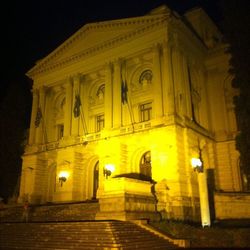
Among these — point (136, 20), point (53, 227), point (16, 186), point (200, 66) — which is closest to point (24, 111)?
point (16, 186)

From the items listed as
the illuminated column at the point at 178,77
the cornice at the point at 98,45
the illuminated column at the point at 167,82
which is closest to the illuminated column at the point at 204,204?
the illuminated column at the point at 167,82

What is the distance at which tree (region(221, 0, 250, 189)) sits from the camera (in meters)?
22.3

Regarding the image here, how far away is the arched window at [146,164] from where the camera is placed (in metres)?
28.1

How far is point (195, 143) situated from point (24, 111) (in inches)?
968

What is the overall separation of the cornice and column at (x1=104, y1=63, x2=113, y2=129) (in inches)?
96.9

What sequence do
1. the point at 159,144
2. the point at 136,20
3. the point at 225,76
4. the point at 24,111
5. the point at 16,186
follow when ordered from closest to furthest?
the point at 159,144 < the point at 136,20 < the point at 225,76 < the point at 16,186 < the point at 24,111

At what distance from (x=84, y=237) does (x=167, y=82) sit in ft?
53.2

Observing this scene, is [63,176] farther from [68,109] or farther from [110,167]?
[68,109]

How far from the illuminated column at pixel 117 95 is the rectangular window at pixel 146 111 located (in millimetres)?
2225

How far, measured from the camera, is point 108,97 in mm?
31266

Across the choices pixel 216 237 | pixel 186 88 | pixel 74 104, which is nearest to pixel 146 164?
pixel 186 88

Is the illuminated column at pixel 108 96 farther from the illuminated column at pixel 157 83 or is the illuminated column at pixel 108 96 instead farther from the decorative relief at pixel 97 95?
the illuminated column at pixel 157 83

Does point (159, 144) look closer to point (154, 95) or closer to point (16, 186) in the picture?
point (154, 95)

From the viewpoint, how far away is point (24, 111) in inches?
1692
